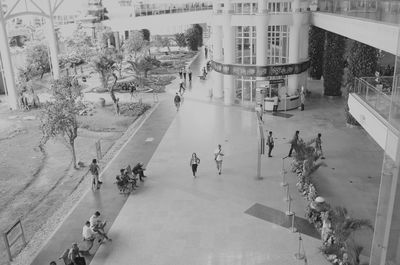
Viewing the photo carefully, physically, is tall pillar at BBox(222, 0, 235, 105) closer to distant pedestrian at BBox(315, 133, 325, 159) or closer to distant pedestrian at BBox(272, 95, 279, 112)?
distant pedestrian at BBox(272, 95, 279, 112)

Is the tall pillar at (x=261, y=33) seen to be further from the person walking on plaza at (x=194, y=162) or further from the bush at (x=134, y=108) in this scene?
the person walking on plaza at (x=194, y=162)

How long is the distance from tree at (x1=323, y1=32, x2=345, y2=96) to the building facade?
5.28 ft

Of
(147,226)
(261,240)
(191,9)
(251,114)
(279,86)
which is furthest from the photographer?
(191,9)

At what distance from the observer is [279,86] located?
2867cm

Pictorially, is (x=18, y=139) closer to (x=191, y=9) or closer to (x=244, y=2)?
(x=244, y=2)

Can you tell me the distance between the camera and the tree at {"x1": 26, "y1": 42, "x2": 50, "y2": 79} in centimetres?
4180

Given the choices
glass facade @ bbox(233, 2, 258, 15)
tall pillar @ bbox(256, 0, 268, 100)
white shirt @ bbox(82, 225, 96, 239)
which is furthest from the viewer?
glass facade @ bbox(233, 2, 258, 15)

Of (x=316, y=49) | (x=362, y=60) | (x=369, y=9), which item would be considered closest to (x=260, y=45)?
(x=362, y=60)

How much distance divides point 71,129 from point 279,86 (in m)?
15.1

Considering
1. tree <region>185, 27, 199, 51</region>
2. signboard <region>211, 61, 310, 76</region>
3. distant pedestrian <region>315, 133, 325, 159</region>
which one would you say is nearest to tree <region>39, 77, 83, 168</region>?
distant pedestrian <region>315, 133, 325, 159</region>

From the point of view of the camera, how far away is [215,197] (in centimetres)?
1595

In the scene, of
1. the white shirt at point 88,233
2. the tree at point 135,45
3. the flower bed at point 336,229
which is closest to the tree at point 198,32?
the tree at point 135,45

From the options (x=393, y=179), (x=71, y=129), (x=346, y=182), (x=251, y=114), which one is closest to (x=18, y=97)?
(x=71, y=129)

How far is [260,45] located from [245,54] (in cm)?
189
